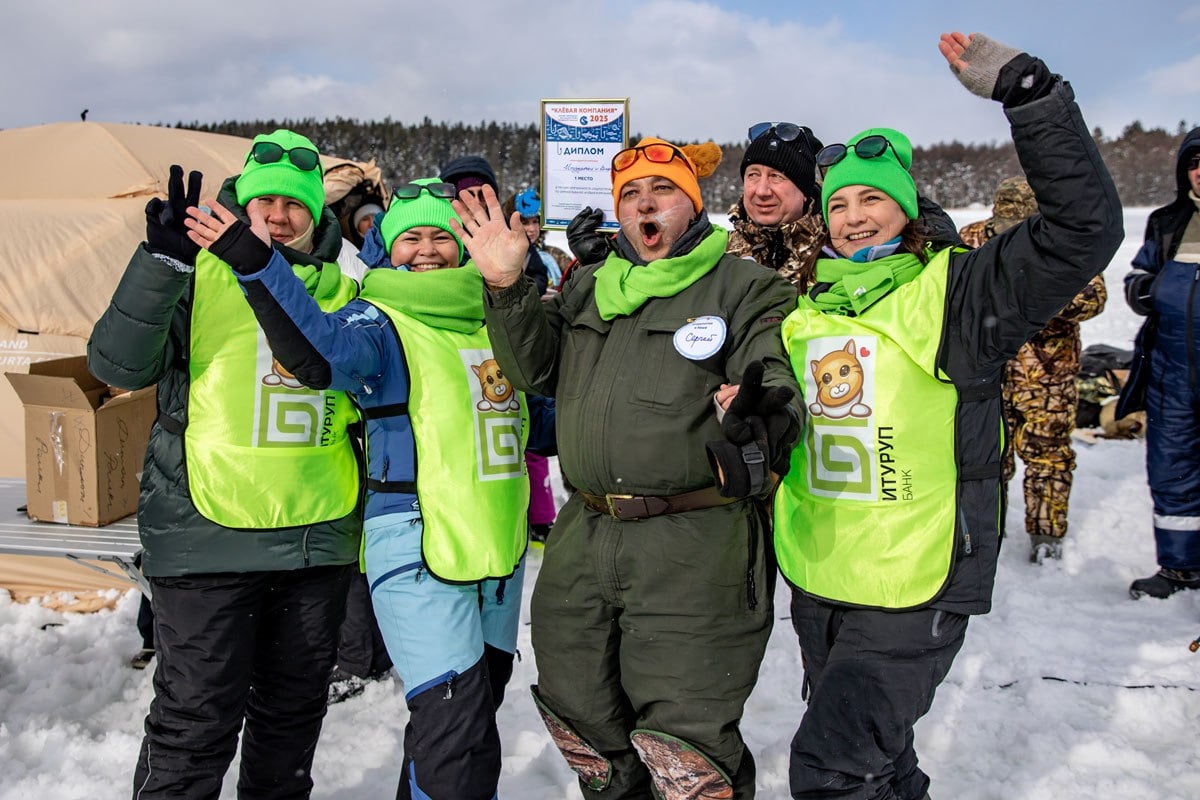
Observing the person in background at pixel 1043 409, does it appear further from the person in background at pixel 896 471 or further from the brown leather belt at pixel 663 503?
the brown leather belt at pixel 663 503

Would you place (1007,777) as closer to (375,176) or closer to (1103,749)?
(1103,749)

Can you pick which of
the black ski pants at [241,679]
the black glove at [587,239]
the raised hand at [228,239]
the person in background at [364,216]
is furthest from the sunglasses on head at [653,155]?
the person in background at [364,216]

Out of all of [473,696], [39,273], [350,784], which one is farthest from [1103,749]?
[39,273]

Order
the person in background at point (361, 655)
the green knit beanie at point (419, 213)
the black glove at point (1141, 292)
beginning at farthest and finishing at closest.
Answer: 1. the black glove at point (1141, 292)
2. the person in background at point (361, 655)
3. the green knit beanie at point (419, 213)

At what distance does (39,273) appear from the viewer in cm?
492

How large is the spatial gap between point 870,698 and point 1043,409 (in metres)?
3.57

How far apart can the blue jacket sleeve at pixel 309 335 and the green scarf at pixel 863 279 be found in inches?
50.2

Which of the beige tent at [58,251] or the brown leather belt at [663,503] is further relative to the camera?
the beige tent at [58,251]

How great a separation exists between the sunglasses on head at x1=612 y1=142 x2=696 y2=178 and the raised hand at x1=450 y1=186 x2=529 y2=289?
44 cm

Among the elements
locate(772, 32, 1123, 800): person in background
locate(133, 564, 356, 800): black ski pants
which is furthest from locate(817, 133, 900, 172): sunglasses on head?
locate(133, 564, 356, 800): black ski pants

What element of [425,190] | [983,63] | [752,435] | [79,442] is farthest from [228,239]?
[79,442]

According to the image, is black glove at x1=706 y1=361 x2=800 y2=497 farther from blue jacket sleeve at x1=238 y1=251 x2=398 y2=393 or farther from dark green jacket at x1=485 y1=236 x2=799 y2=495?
blue jacket sleeve at x1=238 y1=251 x2=398 y2=393

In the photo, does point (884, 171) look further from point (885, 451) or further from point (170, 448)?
point (170, 448)

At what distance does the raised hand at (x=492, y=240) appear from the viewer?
2248 millimetres
